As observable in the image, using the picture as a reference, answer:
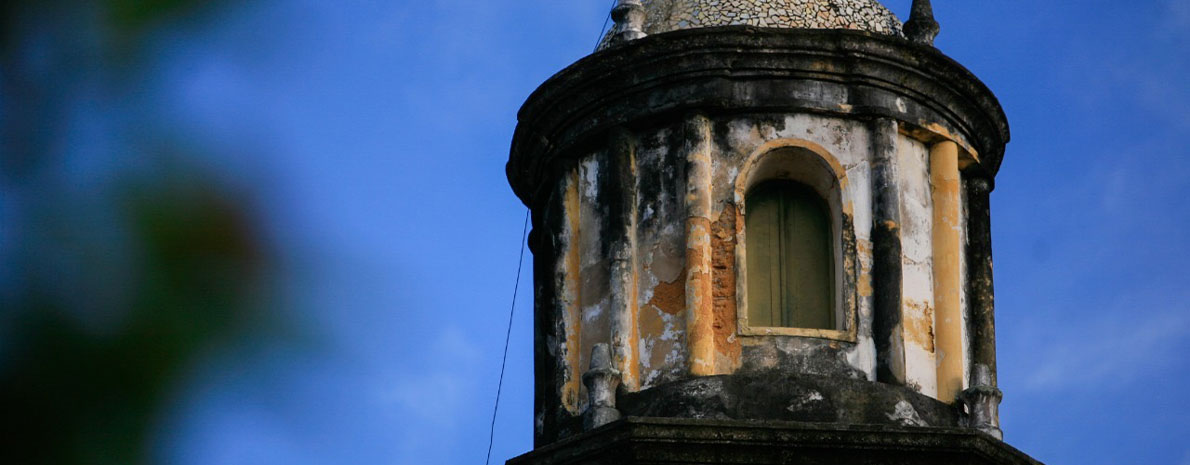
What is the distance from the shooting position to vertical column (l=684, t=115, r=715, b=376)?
14086mm

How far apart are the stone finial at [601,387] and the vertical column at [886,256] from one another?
204cm

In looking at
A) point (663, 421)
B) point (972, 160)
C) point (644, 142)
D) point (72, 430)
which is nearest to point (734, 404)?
point (663, 421)

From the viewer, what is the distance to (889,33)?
1579 cm

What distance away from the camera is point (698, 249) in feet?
47.2

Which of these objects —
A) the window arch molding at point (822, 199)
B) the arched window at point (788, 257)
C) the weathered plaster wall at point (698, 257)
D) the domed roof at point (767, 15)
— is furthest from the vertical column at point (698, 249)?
the domed roof at point (767, 15)

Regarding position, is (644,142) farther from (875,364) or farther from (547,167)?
(875,364)

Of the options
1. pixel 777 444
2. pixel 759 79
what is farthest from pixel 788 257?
pixel 777 444

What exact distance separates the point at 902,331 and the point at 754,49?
8.25 ft

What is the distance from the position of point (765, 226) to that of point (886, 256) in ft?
3.38

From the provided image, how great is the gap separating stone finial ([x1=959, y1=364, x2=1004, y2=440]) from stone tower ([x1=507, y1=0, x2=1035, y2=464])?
0.7 inches

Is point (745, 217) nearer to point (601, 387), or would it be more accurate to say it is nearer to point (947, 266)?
point (947, 266)

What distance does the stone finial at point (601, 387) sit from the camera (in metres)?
14.0

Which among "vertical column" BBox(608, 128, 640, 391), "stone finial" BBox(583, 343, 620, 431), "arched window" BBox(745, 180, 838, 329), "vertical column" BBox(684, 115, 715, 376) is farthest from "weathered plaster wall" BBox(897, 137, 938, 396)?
"stone finial" BBox(583, 343, 620, 431)

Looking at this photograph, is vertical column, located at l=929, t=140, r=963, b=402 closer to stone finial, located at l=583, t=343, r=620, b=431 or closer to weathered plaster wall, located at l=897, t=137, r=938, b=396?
weathered plaster wall, located at l=897, t=137, r=938, b=396
